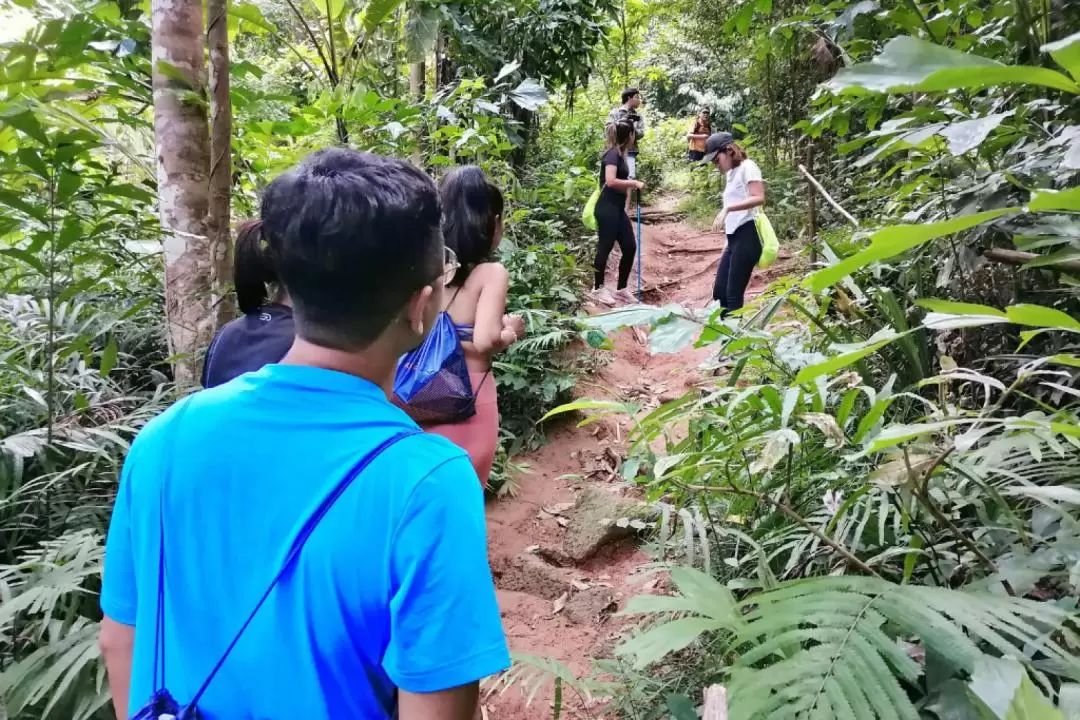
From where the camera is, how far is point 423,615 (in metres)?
0.83

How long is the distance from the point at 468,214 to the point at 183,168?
1.16 meters

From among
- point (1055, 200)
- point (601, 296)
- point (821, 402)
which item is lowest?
point (601, 296)

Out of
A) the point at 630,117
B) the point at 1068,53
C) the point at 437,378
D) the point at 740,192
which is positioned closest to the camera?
the point at 1068,53

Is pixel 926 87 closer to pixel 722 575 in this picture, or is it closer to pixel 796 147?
pixel 722 575

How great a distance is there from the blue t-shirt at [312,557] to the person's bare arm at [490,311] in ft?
4.88

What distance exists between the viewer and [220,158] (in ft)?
8.57

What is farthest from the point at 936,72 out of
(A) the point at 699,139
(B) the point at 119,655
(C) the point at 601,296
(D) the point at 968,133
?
(A) the point at 699,139

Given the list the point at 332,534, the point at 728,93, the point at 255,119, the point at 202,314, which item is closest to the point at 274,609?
the point at 332,534

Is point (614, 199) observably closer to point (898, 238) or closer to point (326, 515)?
point (898, 238)

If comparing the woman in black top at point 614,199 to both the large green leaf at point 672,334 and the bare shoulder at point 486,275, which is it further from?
the large green leaf at point 672,334

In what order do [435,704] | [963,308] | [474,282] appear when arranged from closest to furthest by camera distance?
[435,704], [963,308], [474,282]

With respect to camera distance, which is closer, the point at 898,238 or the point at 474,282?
the point at 898,238

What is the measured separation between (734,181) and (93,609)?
4535 millimetres

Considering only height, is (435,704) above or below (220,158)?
below
